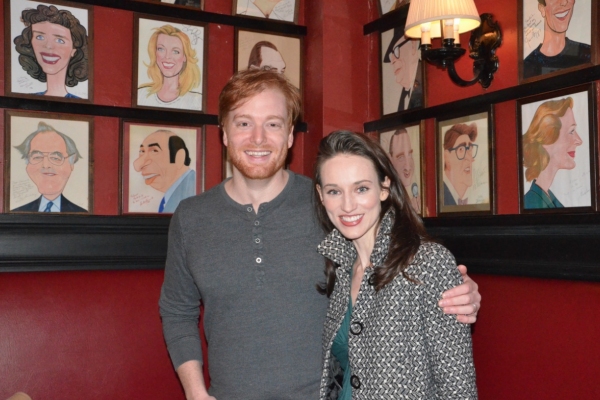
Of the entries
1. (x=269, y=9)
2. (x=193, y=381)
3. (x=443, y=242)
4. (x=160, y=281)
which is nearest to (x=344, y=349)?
(x=193, y=381)

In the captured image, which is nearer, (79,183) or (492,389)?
(492,389)

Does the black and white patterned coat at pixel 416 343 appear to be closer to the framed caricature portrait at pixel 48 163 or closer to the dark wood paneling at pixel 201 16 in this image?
the framed caricature portrait at pixel 48 163

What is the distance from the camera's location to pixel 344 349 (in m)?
2.08

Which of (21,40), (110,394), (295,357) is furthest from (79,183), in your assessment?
(295,357)

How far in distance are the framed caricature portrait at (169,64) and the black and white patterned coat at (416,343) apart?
1.94m

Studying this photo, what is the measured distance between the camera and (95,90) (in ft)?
10.7

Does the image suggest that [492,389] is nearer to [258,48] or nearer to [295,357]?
[295,357]

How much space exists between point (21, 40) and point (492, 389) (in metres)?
2.68

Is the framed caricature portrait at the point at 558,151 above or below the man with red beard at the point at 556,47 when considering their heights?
below

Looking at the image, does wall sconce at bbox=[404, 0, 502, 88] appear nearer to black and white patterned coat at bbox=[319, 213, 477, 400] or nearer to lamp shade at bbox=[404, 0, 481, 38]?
lamp shade at bbox=[404, 0, 481, 38]

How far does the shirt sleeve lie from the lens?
246 centimetres

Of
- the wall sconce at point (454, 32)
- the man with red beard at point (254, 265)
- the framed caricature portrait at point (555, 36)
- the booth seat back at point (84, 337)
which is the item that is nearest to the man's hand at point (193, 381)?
the man with red beard at point (254, 265)

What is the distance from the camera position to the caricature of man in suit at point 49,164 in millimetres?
3090

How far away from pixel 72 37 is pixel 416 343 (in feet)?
7.62
